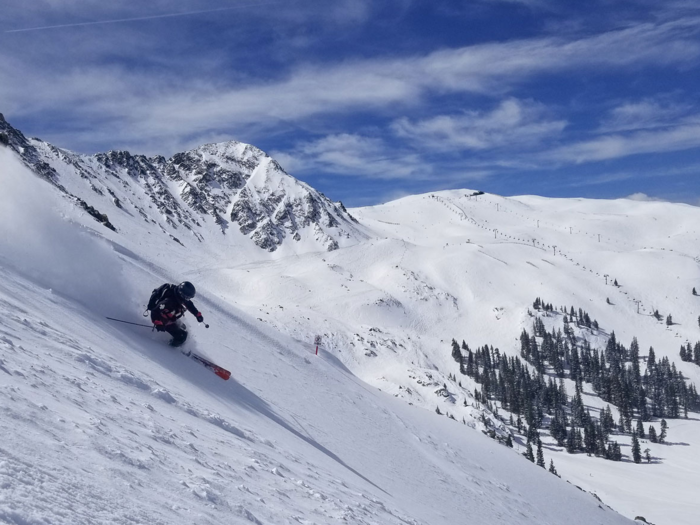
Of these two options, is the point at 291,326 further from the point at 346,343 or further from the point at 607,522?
the point at 607,522

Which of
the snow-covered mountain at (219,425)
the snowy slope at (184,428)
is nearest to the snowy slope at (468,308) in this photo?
the snow-covered mountain at (219,425)

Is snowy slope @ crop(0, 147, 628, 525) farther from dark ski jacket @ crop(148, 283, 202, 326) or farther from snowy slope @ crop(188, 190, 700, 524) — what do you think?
snowy slope @ crop(188, 190, 700, 524)

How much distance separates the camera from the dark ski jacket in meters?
16.1

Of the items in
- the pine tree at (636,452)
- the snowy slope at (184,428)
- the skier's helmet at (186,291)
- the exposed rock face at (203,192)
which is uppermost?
the exposed rock face at (203,192)

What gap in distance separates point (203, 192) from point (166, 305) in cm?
16739

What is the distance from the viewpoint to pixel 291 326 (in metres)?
74.6

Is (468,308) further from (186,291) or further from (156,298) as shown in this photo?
(156,298)

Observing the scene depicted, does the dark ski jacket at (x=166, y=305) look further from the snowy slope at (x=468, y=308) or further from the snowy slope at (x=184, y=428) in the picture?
the snowy slope at (x=468, y=308)

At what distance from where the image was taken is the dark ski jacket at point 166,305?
52.9 ft

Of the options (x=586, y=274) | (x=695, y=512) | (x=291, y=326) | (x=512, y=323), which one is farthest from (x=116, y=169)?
(x=695, y=512)

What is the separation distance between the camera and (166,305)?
1636 centimetres

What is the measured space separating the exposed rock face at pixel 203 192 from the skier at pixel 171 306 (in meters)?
120

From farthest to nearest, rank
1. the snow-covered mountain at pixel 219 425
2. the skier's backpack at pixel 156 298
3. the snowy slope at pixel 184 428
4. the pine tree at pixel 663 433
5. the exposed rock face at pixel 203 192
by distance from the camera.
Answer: the exposed rock face at pixel 203 192 → the pine tree at pixel 663 433 → the skier's backpack at pixel 156 298 → the snow-covered mountain at pixel 219 425 → the snowy slope at pixel 184 428

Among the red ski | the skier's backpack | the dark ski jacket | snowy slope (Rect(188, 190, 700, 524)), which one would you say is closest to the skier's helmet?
the dark ski jacket
